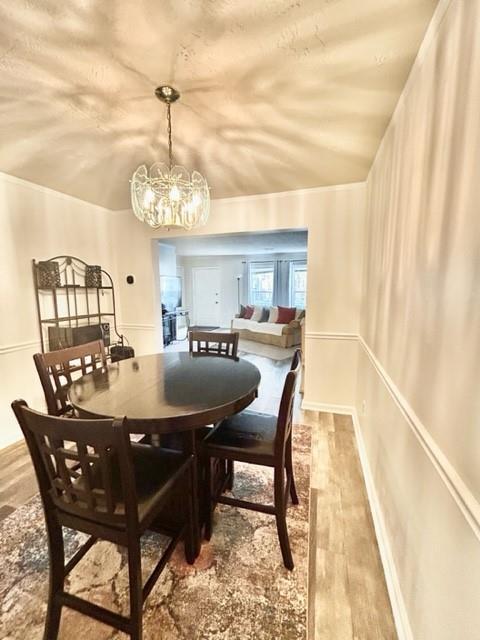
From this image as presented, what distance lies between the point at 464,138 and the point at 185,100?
1375 millimetres

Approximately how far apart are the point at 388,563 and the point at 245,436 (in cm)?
86

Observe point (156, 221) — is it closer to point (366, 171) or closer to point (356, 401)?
point (366, 171)

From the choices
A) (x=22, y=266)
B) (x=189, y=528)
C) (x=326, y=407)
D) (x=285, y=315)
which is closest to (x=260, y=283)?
(x=285, y=315)

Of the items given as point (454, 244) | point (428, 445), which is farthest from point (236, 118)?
point (428, 445)

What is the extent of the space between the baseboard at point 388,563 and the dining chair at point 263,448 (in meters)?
0.43

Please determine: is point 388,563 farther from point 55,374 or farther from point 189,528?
point 55,374

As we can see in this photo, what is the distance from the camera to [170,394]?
4.73 feet

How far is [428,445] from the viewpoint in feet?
3.18

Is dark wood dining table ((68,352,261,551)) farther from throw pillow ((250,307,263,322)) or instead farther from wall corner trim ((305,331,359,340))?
throw pillow ((250,307,263,322))

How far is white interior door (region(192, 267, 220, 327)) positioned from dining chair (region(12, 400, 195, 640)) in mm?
8086

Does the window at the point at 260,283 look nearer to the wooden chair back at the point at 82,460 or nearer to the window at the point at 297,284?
the window at the point at 297,284

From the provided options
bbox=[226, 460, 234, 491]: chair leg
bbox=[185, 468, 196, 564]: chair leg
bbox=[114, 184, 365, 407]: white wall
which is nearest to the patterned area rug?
bbox=[185, 468, 196, 564]: chair leg

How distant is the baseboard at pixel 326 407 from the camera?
10.1 feet

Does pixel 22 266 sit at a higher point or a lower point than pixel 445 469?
higher
